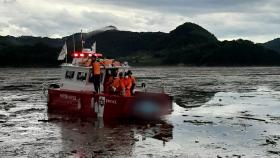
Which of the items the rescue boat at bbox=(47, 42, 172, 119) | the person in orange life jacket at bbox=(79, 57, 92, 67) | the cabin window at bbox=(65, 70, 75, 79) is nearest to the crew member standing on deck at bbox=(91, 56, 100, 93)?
the rescue boat at bbox=(47, 42, 172, 119)

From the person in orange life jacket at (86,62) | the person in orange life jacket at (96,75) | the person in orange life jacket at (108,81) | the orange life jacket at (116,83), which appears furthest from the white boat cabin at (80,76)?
the orange life jacket at (116,83)

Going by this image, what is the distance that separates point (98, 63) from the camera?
24000mm

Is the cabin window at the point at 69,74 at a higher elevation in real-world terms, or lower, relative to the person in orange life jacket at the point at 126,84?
higher

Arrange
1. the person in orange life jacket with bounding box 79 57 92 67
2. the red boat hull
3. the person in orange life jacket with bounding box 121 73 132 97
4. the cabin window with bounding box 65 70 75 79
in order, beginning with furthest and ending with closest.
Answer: the cabin window with bounding box 65 70 75 79 → the person in orange life jacket with bounding box 79 57 92 67 → the person in orange life jacket with bounding box 121 73 132 97 → the red boat hull

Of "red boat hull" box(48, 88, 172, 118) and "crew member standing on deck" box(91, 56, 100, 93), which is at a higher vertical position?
"crew member standing on deck" box(91, 56, 100, 93)

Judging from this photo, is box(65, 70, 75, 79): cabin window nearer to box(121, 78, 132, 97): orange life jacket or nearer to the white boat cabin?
the white boat cabin

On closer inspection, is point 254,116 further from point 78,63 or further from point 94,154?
point 94,154

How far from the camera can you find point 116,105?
22.3 m

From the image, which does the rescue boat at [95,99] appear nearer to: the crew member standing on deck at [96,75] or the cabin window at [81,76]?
the cabin window at [81,76]

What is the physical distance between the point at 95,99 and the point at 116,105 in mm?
1359

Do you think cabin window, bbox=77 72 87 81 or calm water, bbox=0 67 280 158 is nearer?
calm water, bbox=0 67 280 158

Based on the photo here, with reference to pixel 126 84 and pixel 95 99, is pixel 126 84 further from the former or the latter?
pixel 95 99

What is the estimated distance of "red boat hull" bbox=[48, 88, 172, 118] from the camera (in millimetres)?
22197

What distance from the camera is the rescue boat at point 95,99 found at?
878 inches
